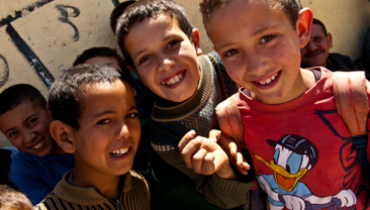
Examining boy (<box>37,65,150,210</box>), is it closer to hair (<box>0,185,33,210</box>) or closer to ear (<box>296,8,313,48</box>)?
hair (<box>0,185,33,210</box>)

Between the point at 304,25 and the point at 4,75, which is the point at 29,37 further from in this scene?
the point at 304,25

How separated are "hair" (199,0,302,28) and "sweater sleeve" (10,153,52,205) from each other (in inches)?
65.8

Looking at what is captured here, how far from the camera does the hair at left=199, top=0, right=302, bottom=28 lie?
98 cm

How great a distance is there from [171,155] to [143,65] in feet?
1.74

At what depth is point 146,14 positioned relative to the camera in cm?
133

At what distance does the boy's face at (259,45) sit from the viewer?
37.5 inches

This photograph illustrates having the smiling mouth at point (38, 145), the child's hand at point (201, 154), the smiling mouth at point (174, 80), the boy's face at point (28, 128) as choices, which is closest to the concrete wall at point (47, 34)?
the boy's face at point (28, 128)

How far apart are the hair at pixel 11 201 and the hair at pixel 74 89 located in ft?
1.34

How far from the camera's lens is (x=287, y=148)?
110 cm

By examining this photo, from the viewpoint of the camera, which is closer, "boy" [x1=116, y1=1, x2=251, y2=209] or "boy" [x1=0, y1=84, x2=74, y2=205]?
"boy" [x1=116, y1=1, x2=251, y2=209]

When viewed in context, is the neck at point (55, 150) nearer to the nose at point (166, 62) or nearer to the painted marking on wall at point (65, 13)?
the painted marking on wall at point (65, 13)

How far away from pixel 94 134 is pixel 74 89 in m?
0.26

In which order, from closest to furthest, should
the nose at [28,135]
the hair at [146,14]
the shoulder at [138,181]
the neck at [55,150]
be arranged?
the hair at [146,14], the shoulder at [138,181], the nose at [28,135], the neck at [55,150]

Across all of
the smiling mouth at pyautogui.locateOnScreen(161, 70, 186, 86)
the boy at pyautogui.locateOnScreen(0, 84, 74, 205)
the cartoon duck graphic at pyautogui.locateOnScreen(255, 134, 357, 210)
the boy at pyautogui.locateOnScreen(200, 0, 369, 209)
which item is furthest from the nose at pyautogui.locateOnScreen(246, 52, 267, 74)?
the boy at pyautogui.locateOnScreen(0, 84, 74, 205)
